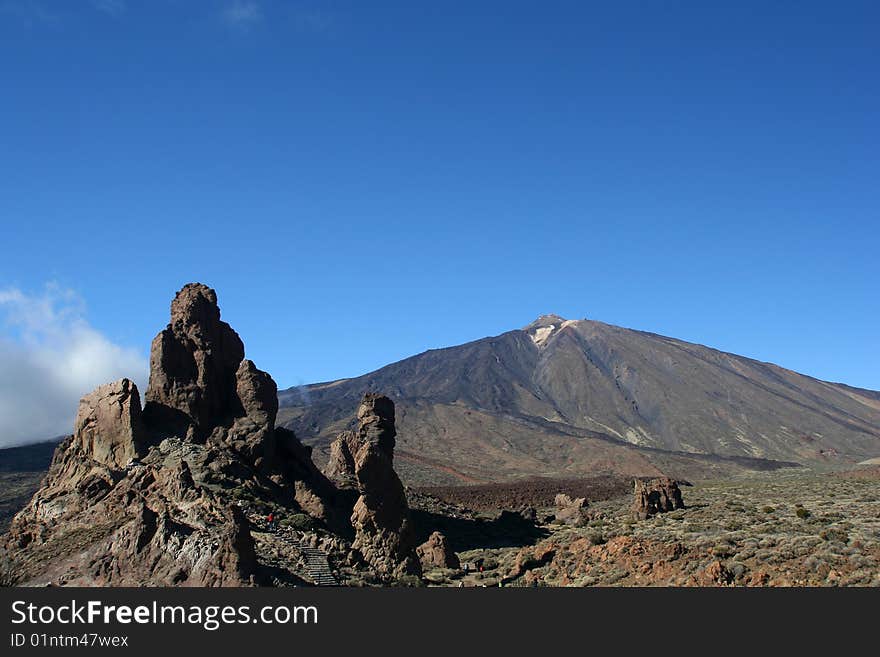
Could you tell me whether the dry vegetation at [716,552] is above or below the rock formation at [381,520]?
below

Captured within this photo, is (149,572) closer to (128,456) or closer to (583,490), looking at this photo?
(128,456)

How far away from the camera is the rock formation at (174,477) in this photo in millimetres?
20344

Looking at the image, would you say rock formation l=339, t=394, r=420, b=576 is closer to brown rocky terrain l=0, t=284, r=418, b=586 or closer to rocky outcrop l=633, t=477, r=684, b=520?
brown rocky terrain l=0, t=284, r=418, b=586

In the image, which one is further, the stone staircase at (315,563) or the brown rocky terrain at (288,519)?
the stone staircase at (315,563)

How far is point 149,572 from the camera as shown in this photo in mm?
19969

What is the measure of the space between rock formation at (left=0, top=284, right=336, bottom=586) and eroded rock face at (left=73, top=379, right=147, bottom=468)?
69mm

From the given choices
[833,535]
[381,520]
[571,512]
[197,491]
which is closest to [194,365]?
[381,520]

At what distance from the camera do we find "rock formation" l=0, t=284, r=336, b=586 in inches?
801

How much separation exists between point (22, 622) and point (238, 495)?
17.4 metres

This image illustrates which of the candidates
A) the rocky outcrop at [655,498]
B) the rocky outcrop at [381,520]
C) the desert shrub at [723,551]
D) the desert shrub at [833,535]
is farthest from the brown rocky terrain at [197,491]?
the rocky outcrop at [655,498]

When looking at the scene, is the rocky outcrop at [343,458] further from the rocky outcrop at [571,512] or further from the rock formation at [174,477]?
the rocky outcrop at [571,512]

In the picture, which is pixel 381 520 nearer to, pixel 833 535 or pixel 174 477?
pixel 174 477

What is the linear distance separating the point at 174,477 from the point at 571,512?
44260 mm

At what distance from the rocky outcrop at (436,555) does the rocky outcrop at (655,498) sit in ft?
60.2
